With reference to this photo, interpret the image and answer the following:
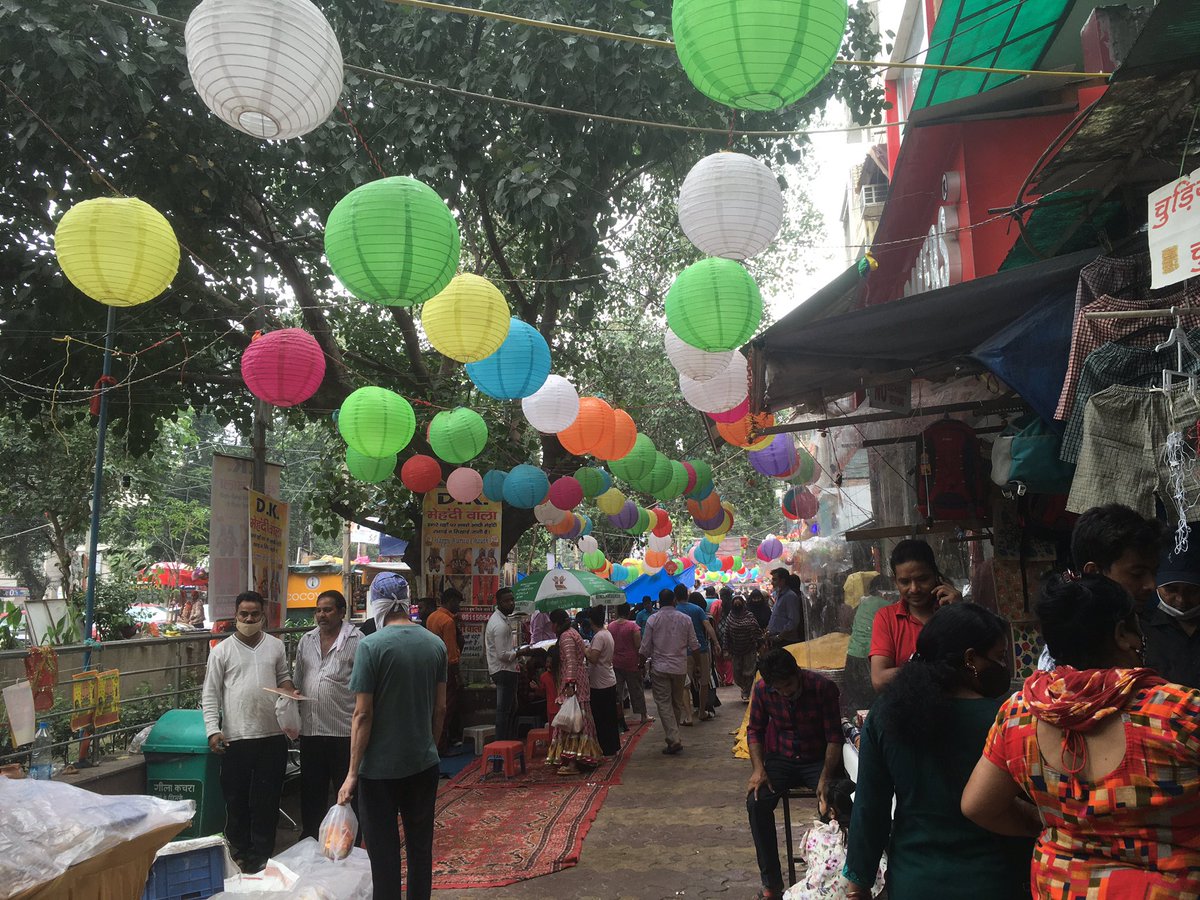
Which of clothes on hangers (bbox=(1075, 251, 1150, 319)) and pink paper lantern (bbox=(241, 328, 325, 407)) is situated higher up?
pink paper lantern (bbox=(241, 328, 325, 407))

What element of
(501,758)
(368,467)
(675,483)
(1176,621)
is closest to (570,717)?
(501,758)

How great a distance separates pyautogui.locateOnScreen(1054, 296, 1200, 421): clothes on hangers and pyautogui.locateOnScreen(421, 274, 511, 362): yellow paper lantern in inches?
136

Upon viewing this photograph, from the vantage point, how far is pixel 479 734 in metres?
10.6

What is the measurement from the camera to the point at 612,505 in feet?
42.1

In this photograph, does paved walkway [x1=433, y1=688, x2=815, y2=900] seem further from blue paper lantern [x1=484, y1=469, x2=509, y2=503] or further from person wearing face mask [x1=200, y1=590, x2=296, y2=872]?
blue paper lantern [x1=484, y1=469, x2=509, y2=503]

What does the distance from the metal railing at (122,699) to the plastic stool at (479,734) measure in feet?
10.0

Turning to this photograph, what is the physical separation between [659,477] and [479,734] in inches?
142

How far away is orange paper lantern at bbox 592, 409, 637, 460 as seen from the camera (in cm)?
868

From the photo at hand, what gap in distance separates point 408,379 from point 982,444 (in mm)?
7218

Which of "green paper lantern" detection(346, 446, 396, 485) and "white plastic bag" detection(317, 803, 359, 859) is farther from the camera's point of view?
"green paper lantern" detection(346, 446, 396, 485)

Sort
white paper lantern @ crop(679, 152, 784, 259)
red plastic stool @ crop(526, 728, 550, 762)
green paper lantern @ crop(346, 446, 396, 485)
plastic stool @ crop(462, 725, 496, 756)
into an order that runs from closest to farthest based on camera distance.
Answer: white paper lantern @ crop(679, 152, 784, 259) → green paper lantern @ crop(346, 446, 396, 485) → red plastic stool @ crop(526, 728, 550, 762) → plastic stool @ crop(462, 725, 496, 756)

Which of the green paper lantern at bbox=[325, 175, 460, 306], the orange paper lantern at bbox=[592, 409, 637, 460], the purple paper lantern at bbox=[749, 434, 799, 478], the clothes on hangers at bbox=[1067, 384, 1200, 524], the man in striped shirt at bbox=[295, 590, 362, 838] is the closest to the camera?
the clothes on hangers at bbox=[1067, 384, 1200, 524]

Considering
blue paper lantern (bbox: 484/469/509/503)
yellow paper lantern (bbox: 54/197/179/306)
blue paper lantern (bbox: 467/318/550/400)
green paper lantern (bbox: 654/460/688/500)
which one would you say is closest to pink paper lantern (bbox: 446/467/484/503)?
blue paper lantern (bbox: 484/469/509/503)

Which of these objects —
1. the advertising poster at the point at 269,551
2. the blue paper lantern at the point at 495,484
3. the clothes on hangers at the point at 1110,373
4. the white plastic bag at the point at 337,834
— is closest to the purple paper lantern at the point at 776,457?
the blue paper lantern at the point at 495,484
